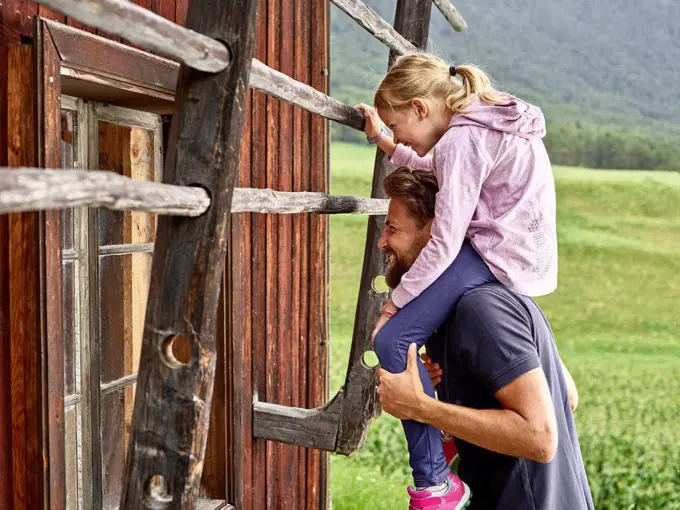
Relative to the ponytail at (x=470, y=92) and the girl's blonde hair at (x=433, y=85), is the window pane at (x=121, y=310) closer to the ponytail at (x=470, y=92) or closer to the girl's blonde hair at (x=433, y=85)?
the girl's blonde hair at (x=433, y=85)

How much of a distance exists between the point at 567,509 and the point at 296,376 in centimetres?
229

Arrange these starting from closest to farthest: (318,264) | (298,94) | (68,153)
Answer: (298,94) < (68,153) < (318,264)

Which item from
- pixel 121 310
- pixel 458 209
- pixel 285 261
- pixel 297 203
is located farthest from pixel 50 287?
pixel 285 261

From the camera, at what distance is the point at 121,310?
3.22 m

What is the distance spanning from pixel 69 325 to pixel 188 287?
1.30 m

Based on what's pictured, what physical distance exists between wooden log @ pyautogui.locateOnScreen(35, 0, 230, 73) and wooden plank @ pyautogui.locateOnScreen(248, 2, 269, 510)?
2.04 metres

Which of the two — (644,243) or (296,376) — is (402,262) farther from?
(644,243)

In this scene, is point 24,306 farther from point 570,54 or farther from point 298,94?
point 570,54

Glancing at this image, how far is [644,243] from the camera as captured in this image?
2425 centimetres

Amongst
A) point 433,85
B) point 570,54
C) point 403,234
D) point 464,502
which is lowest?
point 464,502

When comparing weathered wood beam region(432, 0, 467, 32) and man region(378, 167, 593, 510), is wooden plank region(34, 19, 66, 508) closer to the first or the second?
man region(378, 167, 593, 510)

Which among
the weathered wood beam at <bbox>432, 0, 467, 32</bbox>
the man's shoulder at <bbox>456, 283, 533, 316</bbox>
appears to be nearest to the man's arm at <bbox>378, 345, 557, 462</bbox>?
the man's shoulder at <bbox>456, 283, 533, 316</bbox>

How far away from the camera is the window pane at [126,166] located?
122 inches

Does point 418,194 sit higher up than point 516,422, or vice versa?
point 418,194
